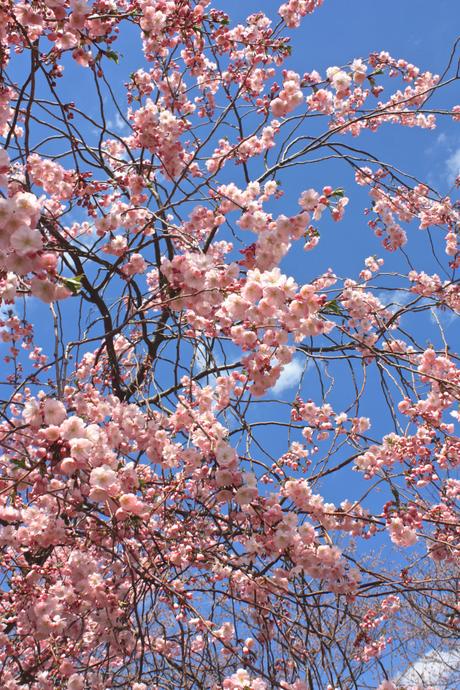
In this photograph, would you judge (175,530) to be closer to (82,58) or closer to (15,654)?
(15,654)

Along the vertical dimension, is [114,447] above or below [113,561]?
above

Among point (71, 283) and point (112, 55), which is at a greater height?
point (112, 55)

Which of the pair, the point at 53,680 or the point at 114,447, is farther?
the point at 53,680

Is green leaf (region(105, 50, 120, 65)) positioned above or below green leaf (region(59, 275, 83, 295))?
above

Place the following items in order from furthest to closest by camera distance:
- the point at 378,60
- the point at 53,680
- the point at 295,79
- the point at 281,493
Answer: the point at 378,60, the point at 295,79, the point at 53,680, the point at 281,493

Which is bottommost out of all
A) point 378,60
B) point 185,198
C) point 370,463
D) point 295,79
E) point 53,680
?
point 53,680

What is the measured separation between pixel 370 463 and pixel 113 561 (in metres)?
1.61

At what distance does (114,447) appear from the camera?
2875 mm

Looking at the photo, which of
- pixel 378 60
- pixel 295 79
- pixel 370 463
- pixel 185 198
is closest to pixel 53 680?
pixel 370 463

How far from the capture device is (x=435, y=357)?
3.52 meters

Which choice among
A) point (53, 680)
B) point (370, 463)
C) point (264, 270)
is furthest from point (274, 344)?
point (53, 680)

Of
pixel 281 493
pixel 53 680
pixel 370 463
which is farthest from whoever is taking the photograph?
pixel 370 463

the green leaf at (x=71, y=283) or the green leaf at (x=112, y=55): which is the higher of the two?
the green leaf at (x=112, y=55)

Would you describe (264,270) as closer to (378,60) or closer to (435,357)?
(435,357)
